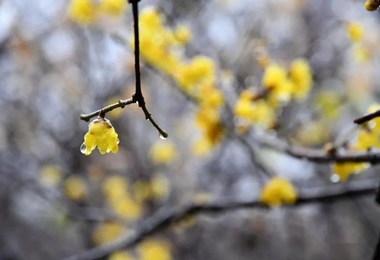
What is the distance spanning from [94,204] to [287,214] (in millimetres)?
1236

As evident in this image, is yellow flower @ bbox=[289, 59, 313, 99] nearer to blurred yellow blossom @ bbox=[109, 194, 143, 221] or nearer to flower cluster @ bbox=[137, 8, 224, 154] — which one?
flower cluster @ bbox=[137, 8, 224, 154]

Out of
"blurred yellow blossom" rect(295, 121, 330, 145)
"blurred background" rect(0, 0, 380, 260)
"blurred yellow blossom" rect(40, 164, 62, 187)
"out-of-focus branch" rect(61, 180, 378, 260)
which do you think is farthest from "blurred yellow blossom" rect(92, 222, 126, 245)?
"out-of-focus branch" rect(61, 180, 378, 260)

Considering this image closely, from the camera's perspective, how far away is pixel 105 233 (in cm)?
279

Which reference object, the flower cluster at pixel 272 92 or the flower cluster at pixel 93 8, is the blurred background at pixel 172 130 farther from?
the flower cluster at pixel 272 92

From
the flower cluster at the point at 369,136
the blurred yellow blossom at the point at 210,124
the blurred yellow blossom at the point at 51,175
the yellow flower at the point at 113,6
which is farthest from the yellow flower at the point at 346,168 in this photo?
the blurred yellow blossom at the point at 51,175

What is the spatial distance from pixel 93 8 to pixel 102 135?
2.64 ft

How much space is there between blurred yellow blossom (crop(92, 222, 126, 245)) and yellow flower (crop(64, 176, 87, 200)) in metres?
0.29

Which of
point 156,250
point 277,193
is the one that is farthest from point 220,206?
point 156,250

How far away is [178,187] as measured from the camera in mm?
3369

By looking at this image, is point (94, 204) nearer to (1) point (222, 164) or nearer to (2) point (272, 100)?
(1) point (222, 164)

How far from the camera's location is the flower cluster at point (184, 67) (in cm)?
117

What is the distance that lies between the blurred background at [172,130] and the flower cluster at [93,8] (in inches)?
37.0

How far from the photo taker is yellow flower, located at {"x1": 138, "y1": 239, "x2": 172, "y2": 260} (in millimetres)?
2689

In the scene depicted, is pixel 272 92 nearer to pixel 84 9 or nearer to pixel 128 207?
pixel 84 9
